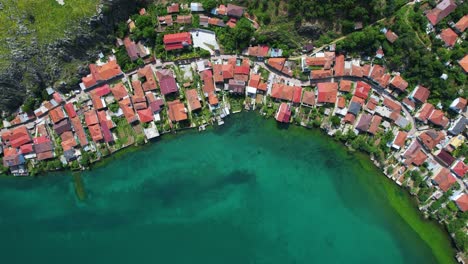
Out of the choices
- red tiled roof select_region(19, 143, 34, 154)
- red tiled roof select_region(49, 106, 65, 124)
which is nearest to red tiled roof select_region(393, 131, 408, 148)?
red tiled roof select_region(49, 106, 65, 124)

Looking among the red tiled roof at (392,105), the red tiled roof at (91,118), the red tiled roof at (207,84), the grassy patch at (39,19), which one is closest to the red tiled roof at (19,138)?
the red tiled roof at (91,118)

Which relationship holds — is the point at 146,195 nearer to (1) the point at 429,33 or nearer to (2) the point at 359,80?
(2) the point at 359,80

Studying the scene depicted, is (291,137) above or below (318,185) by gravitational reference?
above

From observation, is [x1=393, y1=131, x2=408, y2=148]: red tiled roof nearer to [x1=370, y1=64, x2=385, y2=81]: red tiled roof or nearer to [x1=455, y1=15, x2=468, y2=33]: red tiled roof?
[x1=370, y1=64, x2=385, y2=81]: red tiled roof

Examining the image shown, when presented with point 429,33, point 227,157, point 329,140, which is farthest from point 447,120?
point 227,157

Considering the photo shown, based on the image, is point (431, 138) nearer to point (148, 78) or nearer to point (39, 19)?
point (148, 78)

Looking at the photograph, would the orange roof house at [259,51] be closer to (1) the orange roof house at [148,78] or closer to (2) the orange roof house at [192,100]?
(2) the orange roof house at [192,100]
